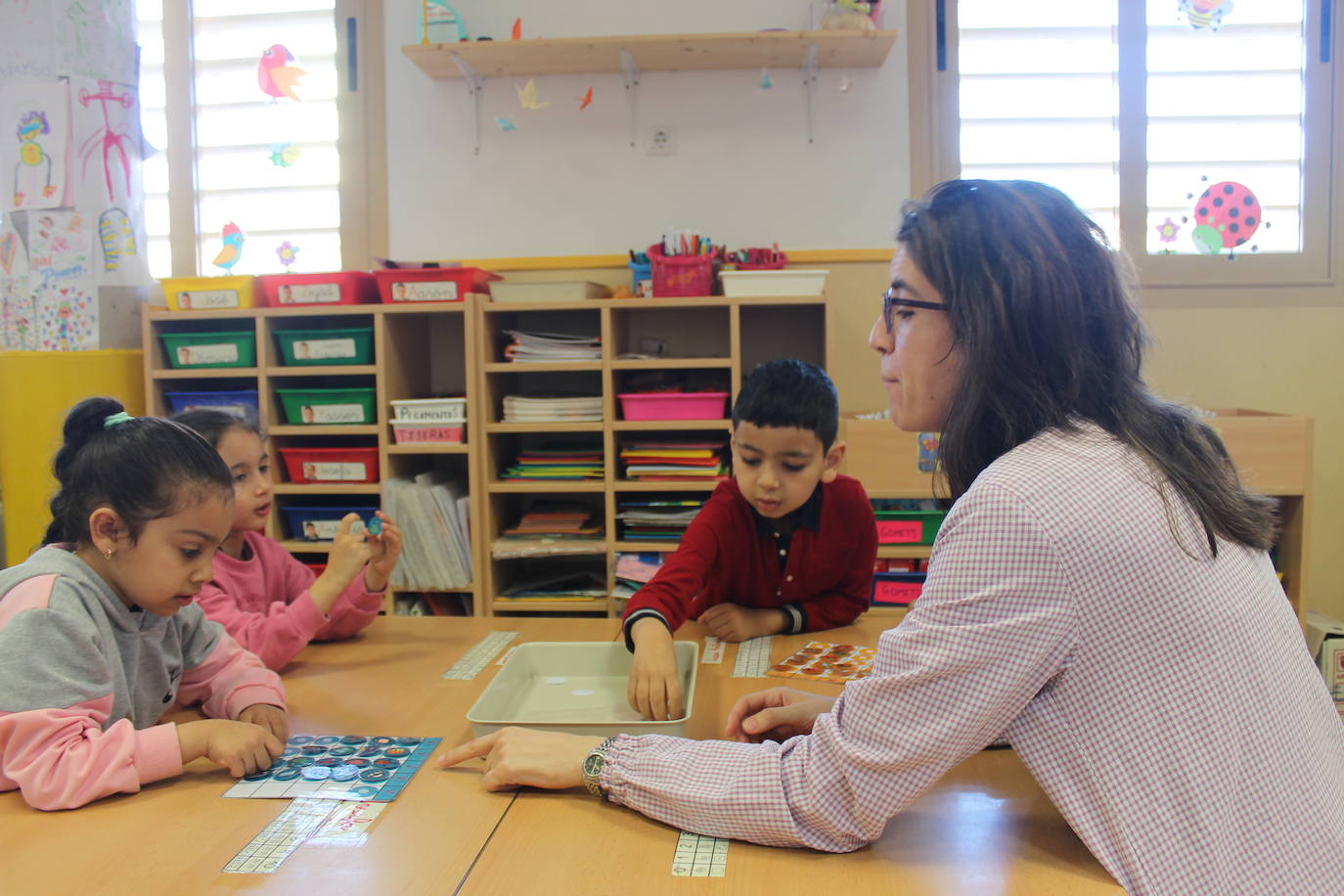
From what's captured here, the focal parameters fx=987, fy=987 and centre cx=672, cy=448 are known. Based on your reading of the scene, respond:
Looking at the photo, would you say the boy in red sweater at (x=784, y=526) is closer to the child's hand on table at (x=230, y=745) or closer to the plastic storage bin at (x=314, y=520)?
the child's hand on table at (x=230, y=745)

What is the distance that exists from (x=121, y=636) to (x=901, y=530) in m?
1.94

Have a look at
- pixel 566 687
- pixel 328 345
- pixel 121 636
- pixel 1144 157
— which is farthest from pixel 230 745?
pixel 1144 157

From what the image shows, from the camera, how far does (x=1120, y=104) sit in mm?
3082

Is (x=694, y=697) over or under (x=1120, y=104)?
under

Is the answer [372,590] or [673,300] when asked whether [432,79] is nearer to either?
[673,300]

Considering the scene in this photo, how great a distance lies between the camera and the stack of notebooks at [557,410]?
278 centimetres

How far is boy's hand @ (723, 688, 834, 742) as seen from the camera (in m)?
1.11

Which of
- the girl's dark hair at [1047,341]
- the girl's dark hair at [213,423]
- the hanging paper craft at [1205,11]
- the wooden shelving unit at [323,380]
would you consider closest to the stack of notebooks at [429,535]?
the wooden shelving unit at [323,380]

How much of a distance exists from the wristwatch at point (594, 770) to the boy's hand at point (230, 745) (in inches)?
14.2

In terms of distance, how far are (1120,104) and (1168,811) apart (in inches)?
112

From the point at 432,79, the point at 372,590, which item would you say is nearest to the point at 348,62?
the point at 432,79

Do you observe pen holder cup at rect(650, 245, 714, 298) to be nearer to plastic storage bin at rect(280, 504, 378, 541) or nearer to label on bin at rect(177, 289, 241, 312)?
plastic storage bin at rect(280, 504, 378, 541)

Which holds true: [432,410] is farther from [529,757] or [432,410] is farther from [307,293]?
[529,757]

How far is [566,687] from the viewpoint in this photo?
1386mm
